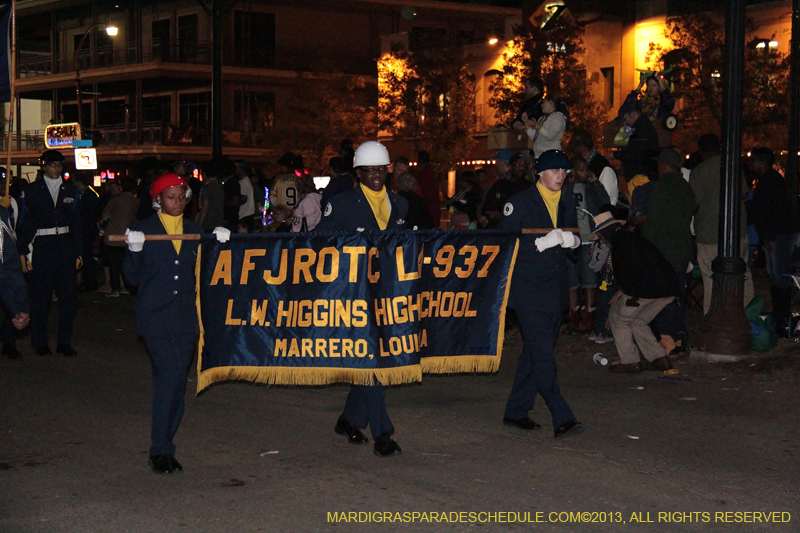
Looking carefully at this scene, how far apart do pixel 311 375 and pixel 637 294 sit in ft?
13.3

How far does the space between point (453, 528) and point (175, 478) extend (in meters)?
2.00

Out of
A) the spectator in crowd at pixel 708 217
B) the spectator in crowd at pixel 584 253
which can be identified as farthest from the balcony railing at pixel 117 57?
the spectator in crowd at pixel 708 217

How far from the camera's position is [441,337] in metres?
7.82

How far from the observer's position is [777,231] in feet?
40.2

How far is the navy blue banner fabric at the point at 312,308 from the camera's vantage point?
725 centimetres

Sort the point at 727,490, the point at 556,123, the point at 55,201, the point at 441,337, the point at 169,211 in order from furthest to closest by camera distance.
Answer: the point at 556,123, the point at 55,201, the point at 441,337, the point at 169,211, the point at 727,490

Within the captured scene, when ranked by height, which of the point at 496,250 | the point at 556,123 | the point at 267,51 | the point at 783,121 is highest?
the point at 267,51

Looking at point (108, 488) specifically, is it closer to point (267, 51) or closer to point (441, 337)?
point (441, 337)

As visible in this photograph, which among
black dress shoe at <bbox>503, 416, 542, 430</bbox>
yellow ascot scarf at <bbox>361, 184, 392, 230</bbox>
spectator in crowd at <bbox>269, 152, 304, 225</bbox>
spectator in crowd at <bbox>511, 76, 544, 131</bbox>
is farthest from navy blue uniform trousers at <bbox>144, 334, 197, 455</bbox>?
spectator in crowd at <bbox>269, 152, 304, 225</bbox>

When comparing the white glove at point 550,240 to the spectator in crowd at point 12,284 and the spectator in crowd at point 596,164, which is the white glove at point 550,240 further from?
the spectator in crowd at point 596,164

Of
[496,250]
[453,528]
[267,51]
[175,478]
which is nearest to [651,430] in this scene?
[496,250]

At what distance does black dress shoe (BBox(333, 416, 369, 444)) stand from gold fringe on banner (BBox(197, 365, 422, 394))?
463 mm

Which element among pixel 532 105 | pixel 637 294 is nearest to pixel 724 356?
pixel 637 294

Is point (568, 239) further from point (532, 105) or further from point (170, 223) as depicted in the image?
point (532, 105)
